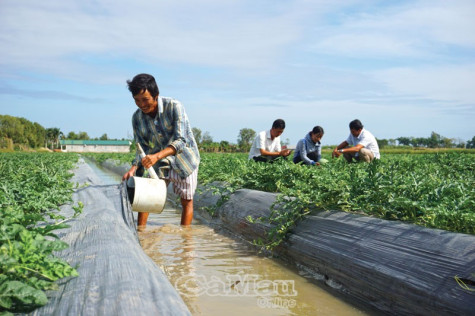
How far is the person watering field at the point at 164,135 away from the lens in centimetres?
432

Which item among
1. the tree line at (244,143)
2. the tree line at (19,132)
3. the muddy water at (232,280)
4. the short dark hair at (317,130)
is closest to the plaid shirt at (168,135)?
the muddy water at (232,280)

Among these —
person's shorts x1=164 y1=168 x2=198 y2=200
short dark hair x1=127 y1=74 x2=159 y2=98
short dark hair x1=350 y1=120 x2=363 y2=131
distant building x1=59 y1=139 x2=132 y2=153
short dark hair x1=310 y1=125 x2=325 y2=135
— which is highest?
distant building x1=59 y1=139 x2=132 y2=153

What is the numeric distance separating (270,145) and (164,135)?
378 cm

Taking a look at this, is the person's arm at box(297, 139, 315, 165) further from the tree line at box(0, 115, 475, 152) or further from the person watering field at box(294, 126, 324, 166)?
the tree line at box(0, 115, 475, 152)

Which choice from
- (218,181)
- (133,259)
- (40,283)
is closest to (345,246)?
(133,259)

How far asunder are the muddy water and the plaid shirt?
830 millimetres

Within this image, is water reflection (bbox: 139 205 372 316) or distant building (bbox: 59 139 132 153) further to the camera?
distant building (bbox: 59 139 132 153)

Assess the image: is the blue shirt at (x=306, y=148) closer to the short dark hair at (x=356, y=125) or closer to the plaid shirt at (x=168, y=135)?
the short dark hair at (x=356, y=125)

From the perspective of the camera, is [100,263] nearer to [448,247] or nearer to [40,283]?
[40,283]

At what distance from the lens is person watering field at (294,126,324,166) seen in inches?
313

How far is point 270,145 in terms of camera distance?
823 centimetres

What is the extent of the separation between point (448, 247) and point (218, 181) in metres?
4.97

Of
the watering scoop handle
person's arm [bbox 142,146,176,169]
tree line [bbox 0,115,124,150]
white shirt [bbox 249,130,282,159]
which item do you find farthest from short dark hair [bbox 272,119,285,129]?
tree line [bbox 0,115,124,150]

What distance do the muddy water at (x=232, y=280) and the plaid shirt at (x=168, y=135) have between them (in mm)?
830
